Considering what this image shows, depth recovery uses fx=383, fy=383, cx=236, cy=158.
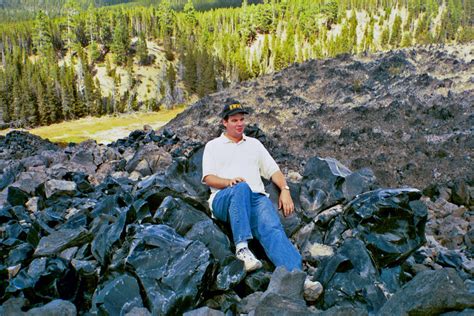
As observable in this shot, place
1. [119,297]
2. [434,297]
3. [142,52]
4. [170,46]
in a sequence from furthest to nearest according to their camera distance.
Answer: [170,46], [142,52], [119,297], [434,297]

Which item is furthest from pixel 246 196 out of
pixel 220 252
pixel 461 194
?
pixel 461 194

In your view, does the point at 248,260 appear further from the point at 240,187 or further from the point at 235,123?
the point at 235,123

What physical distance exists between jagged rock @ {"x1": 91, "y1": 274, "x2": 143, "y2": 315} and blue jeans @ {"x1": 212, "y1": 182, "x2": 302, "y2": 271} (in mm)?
1363

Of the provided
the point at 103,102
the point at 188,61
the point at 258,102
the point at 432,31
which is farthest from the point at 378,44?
the point at 258,102

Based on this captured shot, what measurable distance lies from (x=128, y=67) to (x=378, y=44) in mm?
75198

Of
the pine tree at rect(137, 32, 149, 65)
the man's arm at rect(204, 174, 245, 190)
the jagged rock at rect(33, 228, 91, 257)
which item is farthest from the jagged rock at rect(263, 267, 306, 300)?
the pine tree at rect(137, 32, 149, 65)

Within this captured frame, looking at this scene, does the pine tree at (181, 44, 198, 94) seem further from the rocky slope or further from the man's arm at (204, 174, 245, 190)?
the man's arm at (204, 174, 245, 190)

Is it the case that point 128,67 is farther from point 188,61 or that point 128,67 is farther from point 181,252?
point 181,252

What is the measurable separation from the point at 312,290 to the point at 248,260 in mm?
790

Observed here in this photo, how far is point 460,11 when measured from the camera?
124 metres

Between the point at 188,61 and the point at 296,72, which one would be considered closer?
the point at 296,72

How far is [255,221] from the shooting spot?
5023 mm

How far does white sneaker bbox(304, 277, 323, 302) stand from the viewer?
3.94m

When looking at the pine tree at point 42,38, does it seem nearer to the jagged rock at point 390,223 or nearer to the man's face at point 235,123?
the man's face at point 235,123
